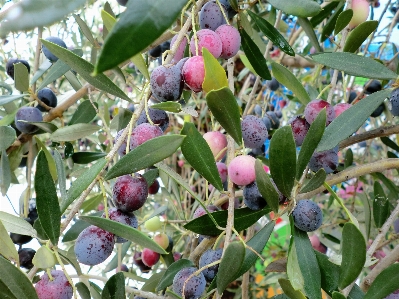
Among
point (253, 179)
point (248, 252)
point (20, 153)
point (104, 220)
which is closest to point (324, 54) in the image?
point (253, 179)

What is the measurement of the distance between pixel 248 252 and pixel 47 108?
782 mm

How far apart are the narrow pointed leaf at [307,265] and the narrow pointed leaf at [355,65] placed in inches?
11.3

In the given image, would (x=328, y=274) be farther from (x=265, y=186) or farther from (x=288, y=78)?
(x=288, y=78)

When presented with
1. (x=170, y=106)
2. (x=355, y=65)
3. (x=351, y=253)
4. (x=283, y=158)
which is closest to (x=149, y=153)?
(x=170, y=106)

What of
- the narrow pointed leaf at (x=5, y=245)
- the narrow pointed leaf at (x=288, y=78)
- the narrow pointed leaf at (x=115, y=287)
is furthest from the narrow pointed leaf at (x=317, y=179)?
the narrow pointed leaf at (x=5, y=245)

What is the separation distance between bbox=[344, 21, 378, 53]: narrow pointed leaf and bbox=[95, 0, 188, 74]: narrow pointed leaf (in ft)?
1.78

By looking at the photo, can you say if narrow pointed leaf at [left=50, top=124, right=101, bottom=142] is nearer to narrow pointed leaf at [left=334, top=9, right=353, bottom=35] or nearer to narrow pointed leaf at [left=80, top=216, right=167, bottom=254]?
narrow pointed leaf at [left=80, top=216, right=167, bottom=254]

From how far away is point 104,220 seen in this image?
55 cm

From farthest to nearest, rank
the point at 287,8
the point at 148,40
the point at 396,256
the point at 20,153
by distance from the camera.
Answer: the point at 20,153 → the point at 396,256 → the point at 287,8 → the point at 148,40

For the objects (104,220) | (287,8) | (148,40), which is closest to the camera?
(148,40)

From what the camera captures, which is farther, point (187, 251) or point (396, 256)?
point (187, 251)

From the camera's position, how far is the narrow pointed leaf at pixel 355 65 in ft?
2.43

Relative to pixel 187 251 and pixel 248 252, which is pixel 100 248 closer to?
pixel 248 252

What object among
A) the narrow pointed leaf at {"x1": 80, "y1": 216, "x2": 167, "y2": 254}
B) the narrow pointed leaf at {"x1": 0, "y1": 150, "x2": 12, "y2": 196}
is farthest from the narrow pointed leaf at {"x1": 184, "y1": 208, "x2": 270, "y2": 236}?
the narrow pointed leaf at {"x1": 0, "y1": 150, "x2": 12, "y2": 196}
